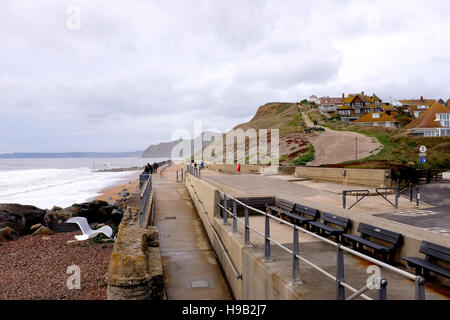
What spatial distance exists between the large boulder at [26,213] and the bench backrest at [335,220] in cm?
1453

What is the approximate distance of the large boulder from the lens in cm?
1769

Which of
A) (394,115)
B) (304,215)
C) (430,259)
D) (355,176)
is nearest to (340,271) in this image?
(430,259)

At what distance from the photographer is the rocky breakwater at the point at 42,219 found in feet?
51.7

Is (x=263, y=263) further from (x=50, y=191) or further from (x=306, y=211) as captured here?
(x=50, y=191)

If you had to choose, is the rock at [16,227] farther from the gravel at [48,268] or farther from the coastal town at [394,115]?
the coastal town at [394,115]

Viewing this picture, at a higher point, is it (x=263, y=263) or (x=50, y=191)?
(x=263, y=263)

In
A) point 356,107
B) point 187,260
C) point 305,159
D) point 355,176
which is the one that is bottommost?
point 187,260

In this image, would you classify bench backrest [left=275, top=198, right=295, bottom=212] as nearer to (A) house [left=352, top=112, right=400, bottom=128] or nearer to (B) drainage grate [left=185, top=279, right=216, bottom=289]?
(B) drainage grate [left=185, top=279, right=216, bottom=289]

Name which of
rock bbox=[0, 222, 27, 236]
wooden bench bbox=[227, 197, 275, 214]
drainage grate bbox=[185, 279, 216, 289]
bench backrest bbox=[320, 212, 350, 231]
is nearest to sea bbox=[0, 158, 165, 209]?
rock bbox=[0, 222, 27, 236]

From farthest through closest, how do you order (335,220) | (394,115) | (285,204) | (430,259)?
(394,115), (285,204), (335,220), (430,259)

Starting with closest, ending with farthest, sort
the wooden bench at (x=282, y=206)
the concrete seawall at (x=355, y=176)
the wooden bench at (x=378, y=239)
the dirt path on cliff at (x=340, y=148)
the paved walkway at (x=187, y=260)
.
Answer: the wooden bench at (x=378, y=239), the paved walkway at (x=187, y=260), the wooden bench at (x=282, y=206), the concrete seawall at (x=355, y=176), the dirt path on cliff at (x=340, y=148)

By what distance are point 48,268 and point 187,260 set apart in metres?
4.45

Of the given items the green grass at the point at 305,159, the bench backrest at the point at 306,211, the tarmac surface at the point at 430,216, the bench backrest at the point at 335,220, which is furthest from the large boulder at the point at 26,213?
the green grass at the point at 305,159

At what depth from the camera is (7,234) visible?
581 inches
